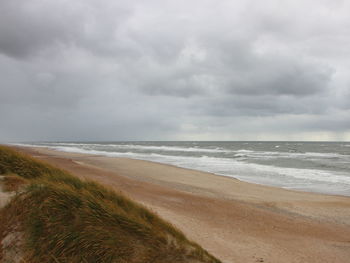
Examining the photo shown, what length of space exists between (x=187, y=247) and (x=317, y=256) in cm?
443

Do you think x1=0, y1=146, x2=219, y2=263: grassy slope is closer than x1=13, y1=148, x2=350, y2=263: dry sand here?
Yes

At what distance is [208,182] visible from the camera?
18062mm

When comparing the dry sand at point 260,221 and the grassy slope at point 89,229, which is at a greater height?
the grassy slope at point 89,229

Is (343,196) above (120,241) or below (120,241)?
below

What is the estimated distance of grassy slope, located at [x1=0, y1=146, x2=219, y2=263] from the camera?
150 inches

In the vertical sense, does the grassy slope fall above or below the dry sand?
above

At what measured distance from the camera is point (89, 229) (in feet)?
13.1

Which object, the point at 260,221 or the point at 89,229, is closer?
the point at 89,229

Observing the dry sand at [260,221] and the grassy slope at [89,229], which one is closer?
the grassy slope at [89,229]

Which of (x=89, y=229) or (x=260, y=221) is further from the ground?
(x=89, y=229)

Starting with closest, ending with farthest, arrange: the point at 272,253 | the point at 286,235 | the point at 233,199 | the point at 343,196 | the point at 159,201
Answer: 1. the point at 272,253
2. the point at 286,235
3. the point at 159,201
4. the point at 233,199
5. the point at 343,196

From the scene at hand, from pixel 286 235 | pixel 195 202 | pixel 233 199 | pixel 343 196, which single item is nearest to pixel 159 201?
pixel 195 202

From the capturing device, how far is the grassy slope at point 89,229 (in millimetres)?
3818

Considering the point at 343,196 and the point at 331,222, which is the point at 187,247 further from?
the point at 343,196
